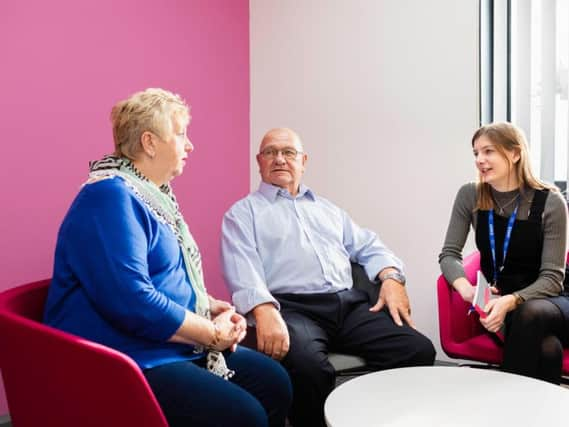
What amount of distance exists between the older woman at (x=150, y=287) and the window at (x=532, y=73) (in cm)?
195

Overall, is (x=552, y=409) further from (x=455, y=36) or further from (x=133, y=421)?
(x=455, y=36)

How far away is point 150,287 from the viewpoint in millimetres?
1661

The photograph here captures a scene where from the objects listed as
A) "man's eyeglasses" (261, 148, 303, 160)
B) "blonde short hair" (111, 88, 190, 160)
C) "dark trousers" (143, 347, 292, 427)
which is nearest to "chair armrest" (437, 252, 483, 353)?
"man's eyeglasses" (261, 148, 303, 160)

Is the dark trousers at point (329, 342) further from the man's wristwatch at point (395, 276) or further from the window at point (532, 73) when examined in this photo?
the window at point (532, 73)

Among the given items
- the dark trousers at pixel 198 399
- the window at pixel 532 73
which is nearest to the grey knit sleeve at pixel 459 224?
the window at pixel 532 73

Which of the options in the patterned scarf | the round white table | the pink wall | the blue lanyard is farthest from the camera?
the pink wall

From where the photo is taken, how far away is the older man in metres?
2.23

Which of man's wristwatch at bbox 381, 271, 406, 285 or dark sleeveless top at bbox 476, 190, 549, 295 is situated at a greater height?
dark sleeveless top at bbox 476, 190, 549, 295

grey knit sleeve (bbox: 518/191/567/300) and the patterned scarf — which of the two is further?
grey knit sleeve (bbox: 518/191/567/300)

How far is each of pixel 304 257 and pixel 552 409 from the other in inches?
48.6

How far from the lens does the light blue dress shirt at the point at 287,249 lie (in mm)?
2525

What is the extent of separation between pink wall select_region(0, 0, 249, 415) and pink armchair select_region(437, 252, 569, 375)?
1.61m

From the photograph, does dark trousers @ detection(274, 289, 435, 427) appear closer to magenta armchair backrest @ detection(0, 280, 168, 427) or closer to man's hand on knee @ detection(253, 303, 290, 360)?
man's hand on knee @ detection(253, 303, 290, 360)

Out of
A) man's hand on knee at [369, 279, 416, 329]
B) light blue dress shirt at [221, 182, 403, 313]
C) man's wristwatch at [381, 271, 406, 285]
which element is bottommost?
man's hand on knee at [369, 279, 416, 329]
